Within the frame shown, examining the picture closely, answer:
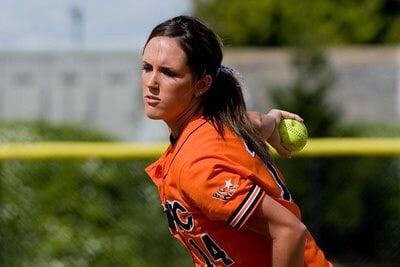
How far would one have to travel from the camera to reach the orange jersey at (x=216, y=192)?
10.4 ft

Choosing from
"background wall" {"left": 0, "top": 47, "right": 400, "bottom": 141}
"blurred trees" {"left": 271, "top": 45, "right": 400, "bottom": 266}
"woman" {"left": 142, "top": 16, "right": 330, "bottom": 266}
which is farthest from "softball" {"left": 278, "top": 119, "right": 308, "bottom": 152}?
"background wall" {"left": 0, "top": 47, "right": 400, "bottom": 141}

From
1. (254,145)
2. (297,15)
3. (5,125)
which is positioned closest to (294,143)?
(254,145)

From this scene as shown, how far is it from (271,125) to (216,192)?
701 millimetres

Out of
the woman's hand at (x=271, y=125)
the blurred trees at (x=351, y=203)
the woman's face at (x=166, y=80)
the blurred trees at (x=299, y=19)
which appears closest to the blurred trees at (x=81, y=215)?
the blurred trees at (x=351, y=203)

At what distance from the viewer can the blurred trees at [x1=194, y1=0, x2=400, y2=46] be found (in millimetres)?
23688

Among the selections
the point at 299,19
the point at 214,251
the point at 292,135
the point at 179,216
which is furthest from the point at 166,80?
the point at 299,19

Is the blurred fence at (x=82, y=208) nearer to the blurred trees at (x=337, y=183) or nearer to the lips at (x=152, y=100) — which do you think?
the blurred trees at (x=337, y=183)

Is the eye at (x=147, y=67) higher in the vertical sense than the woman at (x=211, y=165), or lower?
higher

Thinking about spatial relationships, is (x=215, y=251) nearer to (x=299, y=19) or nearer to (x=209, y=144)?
(x=209, y=144)

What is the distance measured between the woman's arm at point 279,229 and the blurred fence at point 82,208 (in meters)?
4.34

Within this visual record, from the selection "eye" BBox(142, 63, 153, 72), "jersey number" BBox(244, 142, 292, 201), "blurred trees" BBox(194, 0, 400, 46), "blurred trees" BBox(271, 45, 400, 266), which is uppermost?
"eye" BBox(142, 63, 153, 72)

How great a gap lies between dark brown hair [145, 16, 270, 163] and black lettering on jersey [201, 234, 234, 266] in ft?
0.96

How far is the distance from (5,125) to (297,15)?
15.2m

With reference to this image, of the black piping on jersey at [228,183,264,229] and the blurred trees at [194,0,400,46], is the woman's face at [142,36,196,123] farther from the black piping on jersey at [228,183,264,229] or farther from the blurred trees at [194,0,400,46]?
the blurred trees at [194,0,400,46]
